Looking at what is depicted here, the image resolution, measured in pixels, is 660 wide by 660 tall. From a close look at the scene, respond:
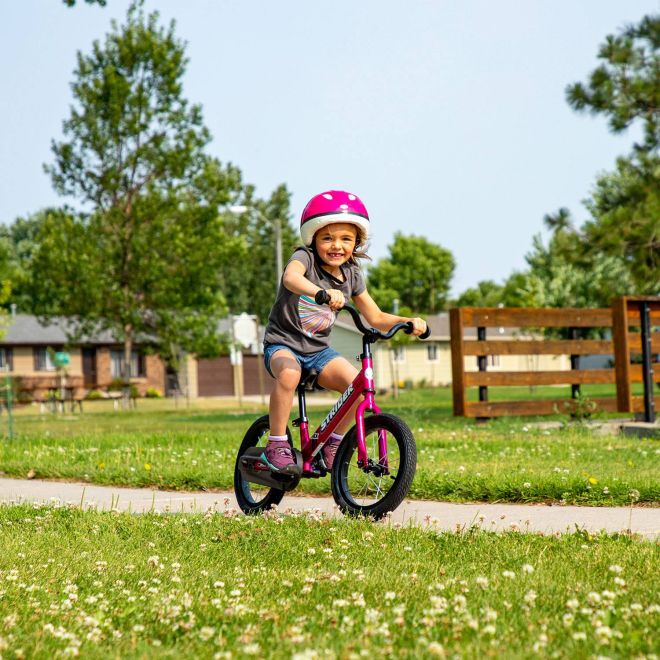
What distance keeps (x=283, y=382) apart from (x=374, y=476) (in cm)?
75

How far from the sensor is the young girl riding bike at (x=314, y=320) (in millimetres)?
5652

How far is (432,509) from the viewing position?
6.14 metres

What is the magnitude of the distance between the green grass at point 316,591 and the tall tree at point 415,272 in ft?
241

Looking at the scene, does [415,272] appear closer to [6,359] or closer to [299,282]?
[6,359]

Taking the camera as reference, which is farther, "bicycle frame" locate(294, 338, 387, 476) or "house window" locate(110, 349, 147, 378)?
"house window" locate(110, 349, 147, 378)

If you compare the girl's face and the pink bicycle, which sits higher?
the girl's face

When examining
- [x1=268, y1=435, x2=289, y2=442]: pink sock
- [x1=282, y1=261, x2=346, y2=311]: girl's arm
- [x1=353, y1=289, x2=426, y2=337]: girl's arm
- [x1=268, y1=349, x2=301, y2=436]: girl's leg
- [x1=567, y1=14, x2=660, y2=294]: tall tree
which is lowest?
[x1=268, y1=435, x2=289, y2=442]: pink sock

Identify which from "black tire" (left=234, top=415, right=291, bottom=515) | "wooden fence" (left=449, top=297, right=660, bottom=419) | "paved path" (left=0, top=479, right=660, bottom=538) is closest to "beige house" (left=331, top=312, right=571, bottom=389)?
"wooden fence" (left=449, top=297, right=660, bottom=419)

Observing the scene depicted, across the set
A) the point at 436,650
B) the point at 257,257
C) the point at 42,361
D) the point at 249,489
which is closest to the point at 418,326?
the point at 249,489

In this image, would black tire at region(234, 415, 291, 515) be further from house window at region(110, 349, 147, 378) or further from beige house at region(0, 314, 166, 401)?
house window at region(110, 349, 147, 378)

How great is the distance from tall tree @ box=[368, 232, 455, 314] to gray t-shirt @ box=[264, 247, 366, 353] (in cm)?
7255

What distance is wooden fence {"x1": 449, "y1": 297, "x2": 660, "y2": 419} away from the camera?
526 inches

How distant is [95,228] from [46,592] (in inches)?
1080

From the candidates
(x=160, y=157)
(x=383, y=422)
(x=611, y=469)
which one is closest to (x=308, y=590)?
(x=383, y=422)
